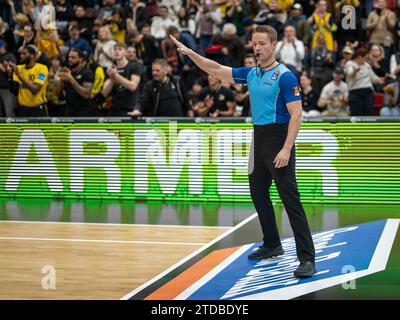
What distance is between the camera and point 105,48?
17359 mm

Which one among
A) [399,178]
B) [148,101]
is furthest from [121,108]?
[399,178]

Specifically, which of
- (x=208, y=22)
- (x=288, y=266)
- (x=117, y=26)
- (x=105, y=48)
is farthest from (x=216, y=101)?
(x=288, y=266)

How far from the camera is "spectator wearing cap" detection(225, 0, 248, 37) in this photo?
18.8 m

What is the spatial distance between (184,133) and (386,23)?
19.0 feet

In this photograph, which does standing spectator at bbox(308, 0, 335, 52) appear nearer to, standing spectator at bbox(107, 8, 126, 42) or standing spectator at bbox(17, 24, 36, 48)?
standing spectator at bbox(107, 8, 126, 42)

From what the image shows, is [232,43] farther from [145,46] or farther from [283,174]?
[283,174]

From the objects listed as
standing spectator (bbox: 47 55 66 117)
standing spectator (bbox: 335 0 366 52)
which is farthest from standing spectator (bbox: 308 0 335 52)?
standing spectator (bbox: 47 55 66 117)

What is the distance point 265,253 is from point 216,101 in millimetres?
6359

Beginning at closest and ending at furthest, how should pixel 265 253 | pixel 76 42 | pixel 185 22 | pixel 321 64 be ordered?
pixel 265 253 → pixel 321 64 → pixel 76 42 → pixel 185 22

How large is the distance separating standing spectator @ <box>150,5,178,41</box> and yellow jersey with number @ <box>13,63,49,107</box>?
3702 mm

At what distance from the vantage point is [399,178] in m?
13.2

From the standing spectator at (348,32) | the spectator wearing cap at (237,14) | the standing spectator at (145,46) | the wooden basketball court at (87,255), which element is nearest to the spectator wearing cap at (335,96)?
the standing spectator at (348,32)
